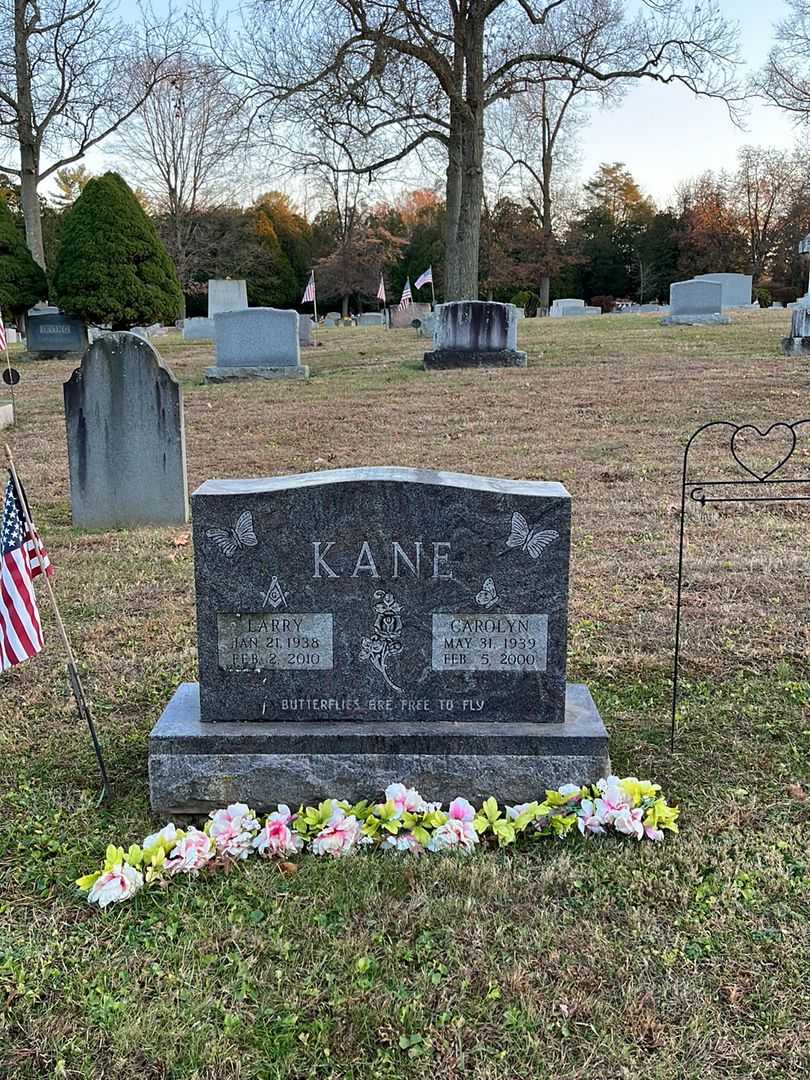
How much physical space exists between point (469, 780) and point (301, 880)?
0.67 metres

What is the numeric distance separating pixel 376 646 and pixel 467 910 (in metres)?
0.92

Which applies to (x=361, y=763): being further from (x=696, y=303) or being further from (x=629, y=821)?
(x=696, y=303)

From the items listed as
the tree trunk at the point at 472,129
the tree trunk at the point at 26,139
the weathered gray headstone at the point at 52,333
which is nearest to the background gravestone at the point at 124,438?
the tree trunk at the point at 472,129

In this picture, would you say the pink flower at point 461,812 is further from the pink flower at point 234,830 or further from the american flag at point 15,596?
the american flag at point 15,596

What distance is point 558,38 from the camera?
20.9 meters

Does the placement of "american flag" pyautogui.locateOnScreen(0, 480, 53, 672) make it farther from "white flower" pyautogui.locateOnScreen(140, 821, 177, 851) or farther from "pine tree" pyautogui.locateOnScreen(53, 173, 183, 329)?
"pine tree" pyautogui.locateOnScreen(53, 173, 183, 329)

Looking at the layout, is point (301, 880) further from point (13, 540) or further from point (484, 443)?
point (484, 443)

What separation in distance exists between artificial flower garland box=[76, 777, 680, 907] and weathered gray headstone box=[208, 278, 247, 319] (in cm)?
2573

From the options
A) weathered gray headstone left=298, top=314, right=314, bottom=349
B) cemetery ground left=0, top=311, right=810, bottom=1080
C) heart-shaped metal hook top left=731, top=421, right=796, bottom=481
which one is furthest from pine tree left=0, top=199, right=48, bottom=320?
cemetery ground left=0, top=311, right=810, bottom=1080

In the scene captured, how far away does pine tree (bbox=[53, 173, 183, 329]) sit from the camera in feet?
67.1

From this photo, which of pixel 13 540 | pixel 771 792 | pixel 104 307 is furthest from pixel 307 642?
pixel 104 307

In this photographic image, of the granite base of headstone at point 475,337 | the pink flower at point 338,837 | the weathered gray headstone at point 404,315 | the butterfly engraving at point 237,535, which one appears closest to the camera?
the pink flower at point 338,837

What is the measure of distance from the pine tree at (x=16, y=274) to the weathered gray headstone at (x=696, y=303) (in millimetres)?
14899

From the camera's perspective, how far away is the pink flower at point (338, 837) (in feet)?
9.97
